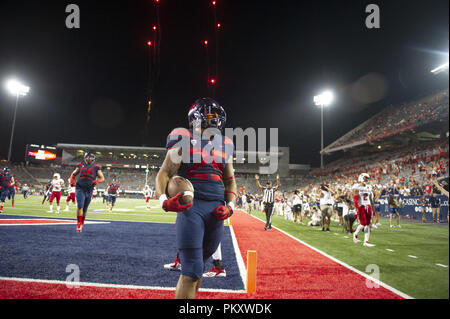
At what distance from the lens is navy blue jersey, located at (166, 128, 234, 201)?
8.22 ft

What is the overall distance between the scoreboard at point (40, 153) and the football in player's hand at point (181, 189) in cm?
7070

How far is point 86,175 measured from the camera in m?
8.19

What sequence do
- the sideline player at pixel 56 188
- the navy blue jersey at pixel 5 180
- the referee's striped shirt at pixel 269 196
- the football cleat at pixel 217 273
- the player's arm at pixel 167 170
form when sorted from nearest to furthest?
the player's arm at pixel 167 170 < the football cleat at pixel 217 273 < the referee's striped shirt at pixel 269 196 < the navy blue jersey at pixel 5 180 < the sideline player at pixel 56 188

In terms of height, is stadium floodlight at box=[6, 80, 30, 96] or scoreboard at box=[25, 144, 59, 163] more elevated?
stadium floodlight at box=[6, 80, 30, 96]

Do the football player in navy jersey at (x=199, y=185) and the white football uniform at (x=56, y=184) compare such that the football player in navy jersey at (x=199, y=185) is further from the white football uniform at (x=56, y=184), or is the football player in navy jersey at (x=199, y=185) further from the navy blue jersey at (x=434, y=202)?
the navy blue jersey at (x=434, y=202)

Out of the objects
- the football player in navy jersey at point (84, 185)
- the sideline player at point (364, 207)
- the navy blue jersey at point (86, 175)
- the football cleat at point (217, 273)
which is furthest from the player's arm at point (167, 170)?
the sideline player at point (364, 207)

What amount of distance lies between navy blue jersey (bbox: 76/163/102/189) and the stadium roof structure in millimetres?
29001

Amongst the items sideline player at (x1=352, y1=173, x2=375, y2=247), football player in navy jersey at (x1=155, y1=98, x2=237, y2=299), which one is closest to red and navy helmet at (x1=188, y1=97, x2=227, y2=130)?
football player in navy jersey at (x1=155, y1=98, x2=237, y2=299)

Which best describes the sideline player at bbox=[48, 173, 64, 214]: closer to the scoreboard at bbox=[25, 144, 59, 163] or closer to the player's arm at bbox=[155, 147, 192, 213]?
the player's arm at bbox=[155, 147, 192, 213]

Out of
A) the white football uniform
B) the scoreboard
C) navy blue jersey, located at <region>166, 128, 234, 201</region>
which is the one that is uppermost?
the scoreboard

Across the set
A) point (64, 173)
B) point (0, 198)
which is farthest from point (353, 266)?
point (64, 173)

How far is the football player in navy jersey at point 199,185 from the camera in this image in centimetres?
226

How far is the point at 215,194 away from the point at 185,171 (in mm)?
384

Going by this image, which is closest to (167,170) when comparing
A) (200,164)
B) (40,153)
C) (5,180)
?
(200,164)
